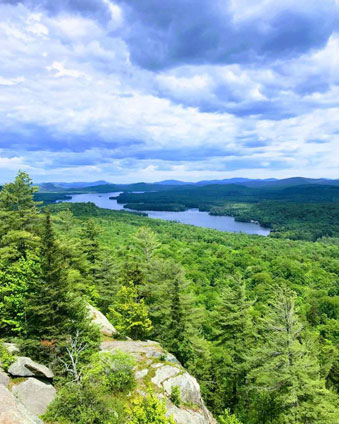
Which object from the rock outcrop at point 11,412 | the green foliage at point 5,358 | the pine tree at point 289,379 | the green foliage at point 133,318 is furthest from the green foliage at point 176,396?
the green foliage at point 5,358

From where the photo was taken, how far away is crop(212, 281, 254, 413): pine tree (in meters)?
24.0

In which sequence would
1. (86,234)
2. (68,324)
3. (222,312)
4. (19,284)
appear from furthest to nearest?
(86,234) < (222,312) < (19,284) < (68,324)

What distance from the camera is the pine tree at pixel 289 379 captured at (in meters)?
17.1

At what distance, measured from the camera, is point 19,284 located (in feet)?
61.6

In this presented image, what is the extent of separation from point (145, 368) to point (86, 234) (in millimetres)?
24173

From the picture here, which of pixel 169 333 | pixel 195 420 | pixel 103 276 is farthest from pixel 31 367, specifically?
pixel 103 276

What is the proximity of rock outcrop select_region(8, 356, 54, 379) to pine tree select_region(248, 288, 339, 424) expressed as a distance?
14.0 m

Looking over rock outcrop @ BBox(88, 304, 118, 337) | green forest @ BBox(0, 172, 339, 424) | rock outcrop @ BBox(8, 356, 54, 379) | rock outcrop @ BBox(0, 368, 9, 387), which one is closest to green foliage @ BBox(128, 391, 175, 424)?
green forest @ BBox(0, 172, 339, 424)

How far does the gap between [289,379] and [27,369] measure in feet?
51.8

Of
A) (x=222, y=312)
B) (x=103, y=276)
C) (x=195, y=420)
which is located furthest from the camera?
(x=103, y=276)

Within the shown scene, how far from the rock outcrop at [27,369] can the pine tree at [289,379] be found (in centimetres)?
1400

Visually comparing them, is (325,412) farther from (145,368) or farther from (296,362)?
(145,368)

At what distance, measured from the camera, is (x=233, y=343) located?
2423 cm

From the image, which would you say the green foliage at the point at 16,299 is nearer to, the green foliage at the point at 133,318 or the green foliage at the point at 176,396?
the green foliage at the point at 133,318
